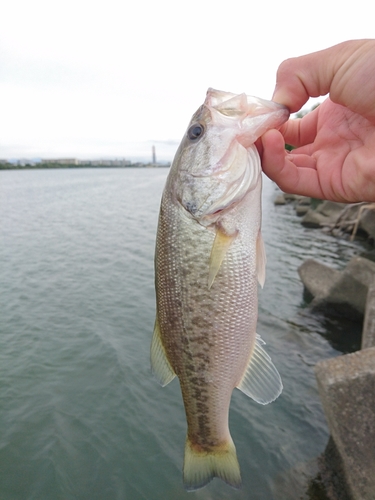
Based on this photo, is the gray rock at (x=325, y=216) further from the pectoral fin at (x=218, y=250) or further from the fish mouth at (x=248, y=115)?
the pectoral fin at (x=218, y=250)

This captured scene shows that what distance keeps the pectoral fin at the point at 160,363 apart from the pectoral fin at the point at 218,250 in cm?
66

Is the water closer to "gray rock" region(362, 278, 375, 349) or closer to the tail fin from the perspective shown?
"gray rock" region(362, 278, 375, 349)

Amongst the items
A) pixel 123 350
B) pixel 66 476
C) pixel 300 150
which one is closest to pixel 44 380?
pixel 123 350

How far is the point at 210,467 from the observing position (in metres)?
2.82

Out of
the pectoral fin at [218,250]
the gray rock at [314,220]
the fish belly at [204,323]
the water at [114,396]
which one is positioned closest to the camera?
the pectoral fin at [218,250]

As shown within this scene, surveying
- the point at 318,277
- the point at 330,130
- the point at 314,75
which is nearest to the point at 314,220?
the point at 318,277

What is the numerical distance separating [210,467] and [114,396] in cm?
472

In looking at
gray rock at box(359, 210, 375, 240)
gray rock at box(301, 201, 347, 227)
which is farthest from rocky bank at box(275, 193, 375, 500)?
gray rock at box(301, 201, 347, 227)

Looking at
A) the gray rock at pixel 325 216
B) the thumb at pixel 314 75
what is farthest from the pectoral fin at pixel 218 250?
the gray rock at pixel 325 216

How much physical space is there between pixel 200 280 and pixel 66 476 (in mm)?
4639

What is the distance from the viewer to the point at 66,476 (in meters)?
5.51

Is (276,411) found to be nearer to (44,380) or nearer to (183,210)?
(44,380)

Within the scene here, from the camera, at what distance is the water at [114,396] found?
5426 mm

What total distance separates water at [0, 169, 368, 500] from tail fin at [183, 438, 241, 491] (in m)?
2.65
